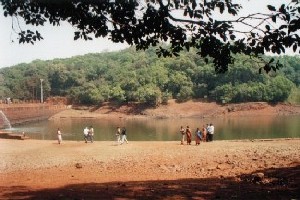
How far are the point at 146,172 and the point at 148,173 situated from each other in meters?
0.22

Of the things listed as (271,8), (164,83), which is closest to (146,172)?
(271,8)

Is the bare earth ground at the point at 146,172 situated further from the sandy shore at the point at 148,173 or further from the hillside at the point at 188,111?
the hillside at the point at 188,111

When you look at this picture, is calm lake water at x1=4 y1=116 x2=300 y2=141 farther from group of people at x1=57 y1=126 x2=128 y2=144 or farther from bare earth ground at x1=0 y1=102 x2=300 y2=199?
bare earth ground at x1=0 y1=102 x2=300 y2=199

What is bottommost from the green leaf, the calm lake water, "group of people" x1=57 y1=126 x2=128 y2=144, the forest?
the calm lake water

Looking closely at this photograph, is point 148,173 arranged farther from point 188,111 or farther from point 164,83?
point 164,83

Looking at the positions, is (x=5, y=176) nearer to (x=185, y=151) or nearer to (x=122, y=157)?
(x=122, y=157)

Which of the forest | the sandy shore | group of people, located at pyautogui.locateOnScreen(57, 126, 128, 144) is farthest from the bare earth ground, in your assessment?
the forest

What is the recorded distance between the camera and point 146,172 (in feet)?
52.7

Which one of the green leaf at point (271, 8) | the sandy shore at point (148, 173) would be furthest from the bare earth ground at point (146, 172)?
the green leaf at point (271, 8)

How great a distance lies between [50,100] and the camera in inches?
3863

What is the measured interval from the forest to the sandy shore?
53.4 m

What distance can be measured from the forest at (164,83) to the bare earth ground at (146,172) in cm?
5360

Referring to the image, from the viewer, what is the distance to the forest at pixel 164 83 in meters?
82.8

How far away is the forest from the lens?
82.8 metres
